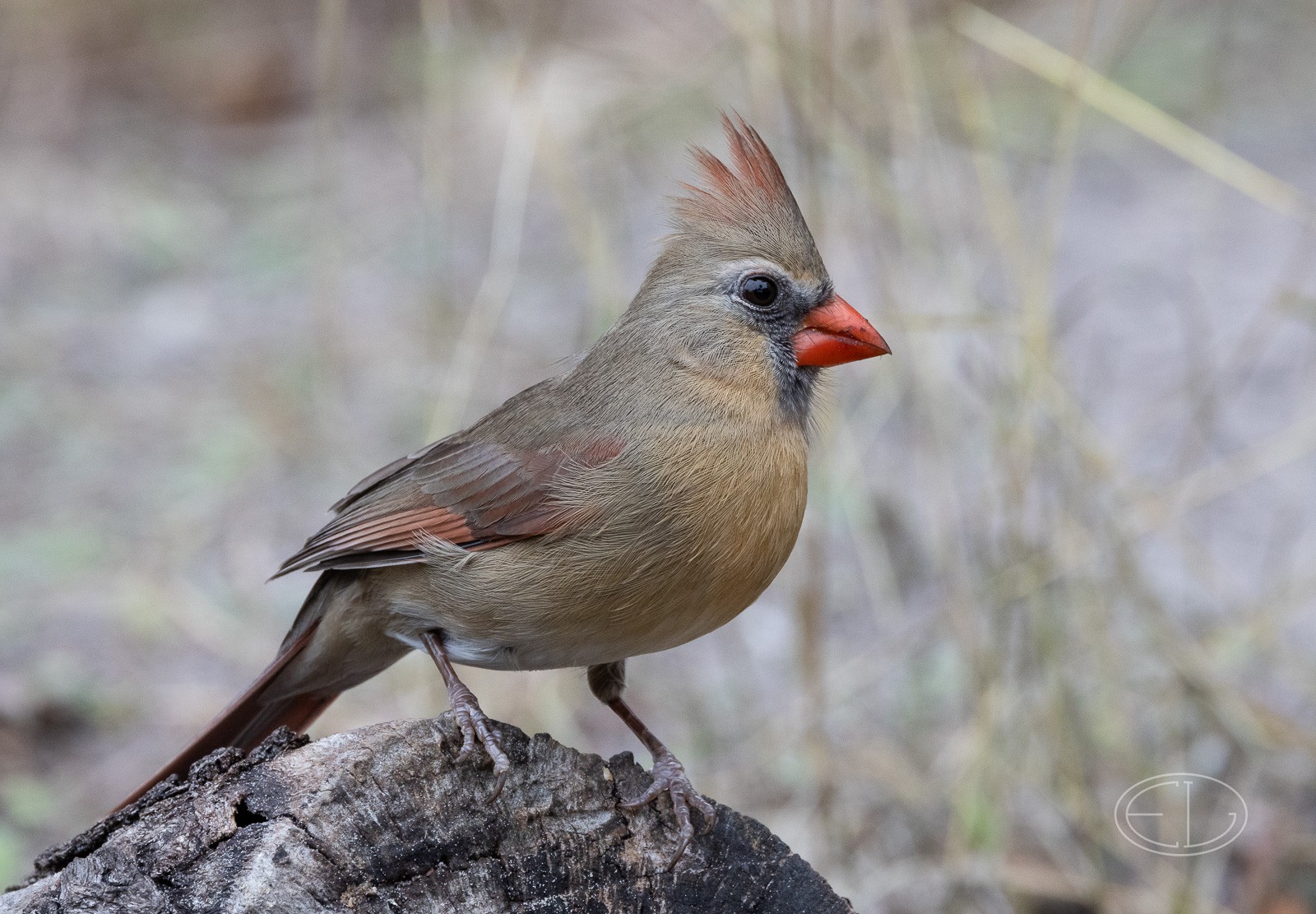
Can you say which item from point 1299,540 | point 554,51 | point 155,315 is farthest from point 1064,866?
point 155,315

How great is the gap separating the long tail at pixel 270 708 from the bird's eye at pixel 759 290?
111cm

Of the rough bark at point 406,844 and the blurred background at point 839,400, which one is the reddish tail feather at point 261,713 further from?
the blurred background at point 839,400

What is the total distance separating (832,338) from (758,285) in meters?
0.19

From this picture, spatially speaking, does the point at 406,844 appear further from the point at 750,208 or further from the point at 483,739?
the point at 750,208

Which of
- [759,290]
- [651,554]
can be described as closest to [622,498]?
[651,554]

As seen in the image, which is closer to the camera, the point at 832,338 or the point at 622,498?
the point at 622,498

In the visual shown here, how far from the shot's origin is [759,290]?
9.97 ft

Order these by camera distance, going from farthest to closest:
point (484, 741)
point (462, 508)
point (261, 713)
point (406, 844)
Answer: point (261, 713), point (462, 508), point (484, 741), point (406, 844)

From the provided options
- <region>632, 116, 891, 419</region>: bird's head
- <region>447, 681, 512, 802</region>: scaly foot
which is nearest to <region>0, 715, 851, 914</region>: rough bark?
<region>447, 681, 512, 802</region>: scaly foot

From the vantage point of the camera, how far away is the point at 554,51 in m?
7.68

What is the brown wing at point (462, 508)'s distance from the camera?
9.53ft

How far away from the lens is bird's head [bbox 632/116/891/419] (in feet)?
9.91

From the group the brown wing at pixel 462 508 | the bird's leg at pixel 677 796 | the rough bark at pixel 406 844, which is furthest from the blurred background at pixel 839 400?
the rough bark at pixel 406 844

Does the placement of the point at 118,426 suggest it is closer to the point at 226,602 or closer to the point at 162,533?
the point at 162,533
